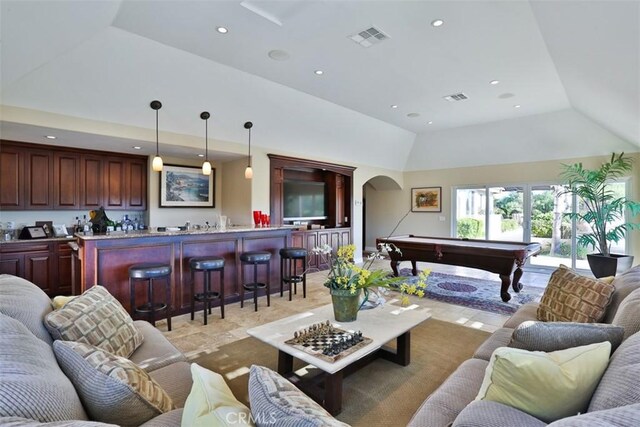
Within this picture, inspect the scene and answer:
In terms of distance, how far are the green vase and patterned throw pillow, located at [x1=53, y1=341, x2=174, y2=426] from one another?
146cm

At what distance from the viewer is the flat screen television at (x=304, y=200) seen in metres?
7.20

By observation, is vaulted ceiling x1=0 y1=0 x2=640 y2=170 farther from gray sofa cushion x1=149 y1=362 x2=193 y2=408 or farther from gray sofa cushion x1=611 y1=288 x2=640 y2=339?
gray sofa cushion x1=149 y1=362 x2=193 y2=408

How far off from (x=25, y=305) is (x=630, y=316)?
9.94 ft

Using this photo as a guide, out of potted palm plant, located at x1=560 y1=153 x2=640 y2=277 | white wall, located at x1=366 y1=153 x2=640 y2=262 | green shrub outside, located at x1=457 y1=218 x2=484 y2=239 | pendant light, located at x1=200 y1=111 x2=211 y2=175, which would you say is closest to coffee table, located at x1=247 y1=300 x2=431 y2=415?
pendant light, located at x1=200 y1=111 x2=211 y2=175

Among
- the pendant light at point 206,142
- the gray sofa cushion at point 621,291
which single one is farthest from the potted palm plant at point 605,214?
the pendant light at point 206,142

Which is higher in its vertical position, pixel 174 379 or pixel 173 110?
pixel 173 110

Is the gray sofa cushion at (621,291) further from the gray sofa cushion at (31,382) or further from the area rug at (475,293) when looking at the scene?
the gray sofa cushion at (31,382)

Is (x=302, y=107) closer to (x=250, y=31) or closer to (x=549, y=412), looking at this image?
(x=250, y=31)

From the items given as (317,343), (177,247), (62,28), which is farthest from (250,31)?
(317,343)

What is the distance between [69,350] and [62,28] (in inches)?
114

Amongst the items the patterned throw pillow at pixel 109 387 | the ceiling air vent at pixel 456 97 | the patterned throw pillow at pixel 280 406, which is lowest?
the patterned throw pillow at pixel 109 387

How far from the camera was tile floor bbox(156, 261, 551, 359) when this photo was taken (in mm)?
3320

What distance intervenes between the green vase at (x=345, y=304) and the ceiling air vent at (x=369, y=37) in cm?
268

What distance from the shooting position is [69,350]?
1.22 m
